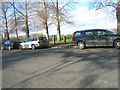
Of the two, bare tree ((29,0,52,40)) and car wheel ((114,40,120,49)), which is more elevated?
bare tree ((29,0,52,40))

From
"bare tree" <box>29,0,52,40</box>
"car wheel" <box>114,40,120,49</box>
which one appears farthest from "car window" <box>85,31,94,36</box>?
"bare tree" <box>29,0,52,40</box>

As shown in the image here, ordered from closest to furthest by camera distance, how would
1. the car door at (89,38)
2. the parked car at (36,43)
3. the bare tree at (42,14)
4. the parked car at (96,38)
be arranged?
1. the parked car at (96,38)
2. the car door at (89,38)
3. the parked car at (36,43)
4. the bare tree at (42,14)

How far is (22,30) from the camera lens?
94.9ft

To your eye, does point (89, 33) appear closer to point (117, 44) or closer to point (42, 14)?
point (117, 44)

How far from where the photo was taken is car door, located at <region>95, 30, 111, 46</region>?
37.5ft

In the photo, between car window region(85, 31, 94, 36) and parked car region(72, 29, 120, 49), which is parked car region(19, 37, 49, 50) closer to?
parked car region(72, 29, 120, 49)

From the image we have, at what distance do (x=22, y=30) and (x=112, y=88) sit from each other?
28.0 metres

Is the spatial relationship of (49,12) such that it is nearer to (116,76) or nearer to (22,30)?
(22,30)

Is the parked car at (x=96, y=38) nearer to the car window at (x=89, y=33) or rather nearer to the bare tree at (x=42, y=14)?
the car window at (x=89, y=33)

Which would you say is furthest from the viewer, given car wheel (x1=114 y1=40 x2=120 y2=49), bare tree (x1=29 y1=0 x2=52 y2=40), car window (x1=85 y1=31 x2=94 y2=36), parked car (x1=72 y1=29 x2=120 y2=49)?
bare tree (x1=29 y1=0 x2=52 y2=40)

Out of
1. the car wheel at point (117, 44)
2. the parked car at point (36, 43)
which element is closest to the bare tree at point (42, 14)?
the parked car at point (36, 43)

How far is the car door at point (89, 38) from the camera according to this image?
12013mm

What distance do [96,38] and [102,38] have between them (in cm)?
55

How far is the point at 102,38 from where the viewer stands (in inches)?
456
